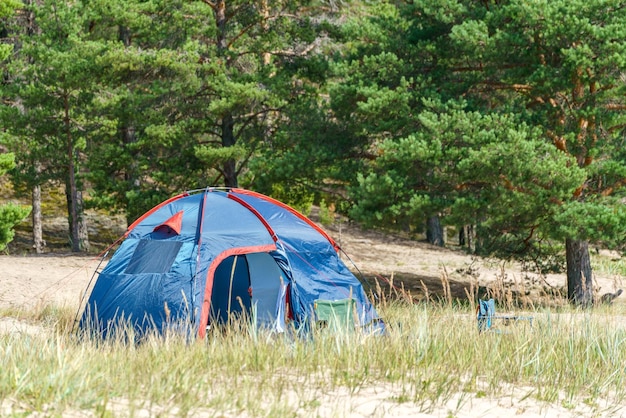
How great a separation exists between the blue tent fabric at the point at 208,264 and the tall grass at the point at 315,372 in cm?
170

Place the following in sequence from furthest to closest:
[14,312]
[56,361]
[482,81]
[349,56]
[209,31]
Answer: [209,31] < [349,56] < [482,81] < [14,312] < [56,361]

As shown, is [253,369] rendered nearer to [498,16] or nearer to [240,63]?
[498,16]

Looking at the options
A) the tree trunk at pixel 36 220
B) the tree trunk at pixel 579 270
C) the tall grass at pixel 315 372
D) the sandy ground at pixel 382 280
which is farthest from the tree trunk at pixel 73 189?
the tall grass at pixel 315 372

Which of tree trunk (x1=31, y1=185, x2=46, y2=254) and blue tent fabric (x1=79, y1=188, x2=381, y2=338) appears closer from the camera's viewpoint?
blue tent fabric (x1=79, y1=188, x2=381, y2=338)

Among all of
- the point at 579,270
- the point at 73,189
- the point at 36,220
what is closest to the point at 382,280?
the point at 579,270

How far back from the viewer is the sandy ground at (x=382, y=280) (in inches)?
207

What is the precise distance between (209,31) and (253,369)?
1404 centimetres

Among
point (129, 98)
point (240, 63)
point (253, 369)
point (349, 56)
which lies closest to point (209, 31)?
point (240, 63)

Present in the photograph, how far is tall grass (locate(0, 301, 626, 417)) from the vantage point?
188 inches

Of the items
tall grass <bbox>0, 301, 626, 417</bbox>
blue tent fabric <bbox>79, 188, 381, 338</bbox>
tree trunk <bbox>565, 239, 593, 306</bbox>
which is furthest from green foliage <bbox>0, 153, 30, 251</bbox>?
tree trunk <bbox>565, 239, 593, 306</bbox>

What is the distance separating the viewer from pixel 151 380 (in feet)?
16.3

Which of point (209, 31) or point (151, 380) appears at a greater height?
point (209, 31)

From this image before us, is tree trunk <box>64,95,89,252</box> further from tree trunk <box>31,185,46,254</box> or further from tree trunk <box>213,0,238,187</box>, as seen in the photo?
tree trunk <box>213,0,238,187</box>

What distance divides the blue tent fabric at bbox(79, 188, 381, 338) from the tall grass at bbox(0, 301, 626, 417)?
5.56 ft
